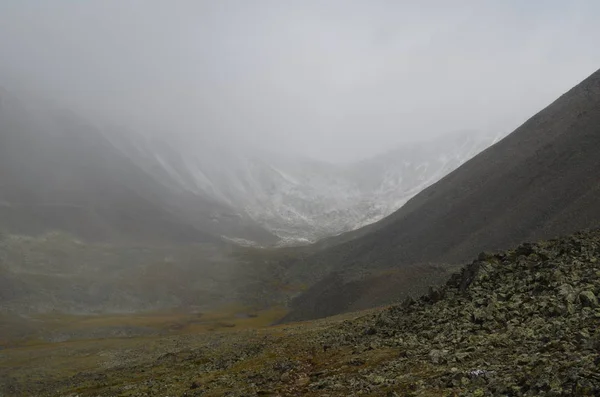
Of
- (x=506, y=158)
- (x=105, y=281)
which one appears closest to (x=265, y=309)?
(x=105, y=281)

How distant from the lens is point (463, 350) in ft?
80.9

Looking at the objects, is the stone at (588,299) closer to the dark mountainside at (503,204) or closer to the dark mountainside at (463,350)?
the dark mountainside at (463,350)

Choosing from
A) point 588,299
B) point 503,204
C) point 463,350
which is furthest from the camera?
point 503,204

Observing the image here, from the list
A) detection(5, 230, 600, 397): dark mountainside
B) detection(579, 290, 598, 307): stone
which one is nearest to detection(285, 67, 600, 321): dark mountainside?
detection(5, 230, 600, 397): dark mountainside

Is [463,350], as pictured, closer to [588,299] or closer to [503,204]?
[588,299]

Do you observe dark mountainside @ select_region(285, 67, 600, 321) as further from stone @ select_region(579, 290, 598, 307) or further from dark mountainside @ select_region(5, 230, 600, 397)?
stone @ select_region(579, 290, 598, 307)

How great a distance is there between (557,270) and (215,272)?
176 m

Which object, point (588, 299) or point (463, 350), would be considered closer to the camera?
point (463, 350)

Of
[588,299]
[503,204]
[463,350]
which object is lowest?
[588,299]

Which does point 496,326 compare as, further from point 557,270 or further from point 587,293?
point 557,270

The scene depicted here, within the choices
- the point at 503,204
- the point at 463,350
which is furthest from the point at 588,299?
the point at 503,204

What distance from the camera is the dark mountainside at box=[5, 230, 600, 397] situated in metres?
18.7

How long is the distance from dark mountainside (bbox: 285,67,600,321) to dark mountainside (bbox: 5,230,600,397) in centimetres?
4743

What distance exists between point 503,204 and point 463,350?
97.1 metres
